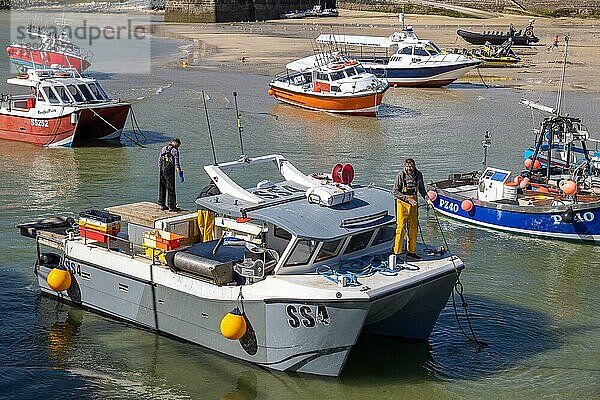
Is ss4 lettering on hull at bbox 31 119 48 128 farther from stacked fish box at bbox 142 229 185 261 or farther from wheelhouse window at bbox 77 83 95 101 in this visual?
stacked fish box at bbox 142 229 185 261

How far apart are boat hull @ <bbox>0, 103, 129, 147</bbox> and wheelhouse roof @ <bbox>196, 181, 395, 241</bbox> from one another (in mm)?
14815

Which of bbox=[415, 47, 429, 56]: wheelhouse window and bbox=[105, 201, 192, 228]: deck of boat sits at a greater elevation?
bbox=[415, 47, 429, 56]: wheelhouse window

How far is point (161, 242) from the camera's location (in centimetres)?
1219

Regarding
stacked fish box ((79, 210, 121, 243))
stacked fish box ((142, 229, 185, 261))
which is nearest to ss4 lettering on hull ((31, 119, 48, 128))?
stacked fish box ((79, 210, 121, 243))

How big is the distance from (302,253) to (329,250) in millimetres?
395

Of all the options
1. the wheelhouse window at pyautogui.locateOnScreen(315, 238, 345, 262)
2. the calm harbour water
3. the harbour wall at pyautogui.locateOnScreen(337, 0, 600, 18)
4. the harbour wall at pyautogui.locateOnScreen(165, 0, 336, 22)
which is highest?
the harbour wall at pyautogui.locateOnScreen(337, 0, 600, 18)

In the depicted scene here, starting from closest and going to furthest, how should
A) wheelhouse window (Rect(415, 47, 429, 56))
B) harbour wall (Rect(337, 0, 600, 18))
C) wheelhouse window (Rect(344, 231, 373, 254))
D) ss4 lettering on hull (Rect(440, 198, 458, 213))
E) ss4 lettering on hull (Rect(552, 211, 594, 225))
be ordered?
wheelhouse window (Rect(344, 231, 373, 254)) → ss4 lettering on hull (Rect(552, 211, 594, 225)) → ss4 lettering on hull (Rect(440, 198, 458, 213)) → wheelhouse window (Rect(415, 47, 429, 56)) → harbour wall (Rect(337, 0, 600, 18))

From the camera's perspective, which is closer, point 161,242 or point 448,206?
point 161,242

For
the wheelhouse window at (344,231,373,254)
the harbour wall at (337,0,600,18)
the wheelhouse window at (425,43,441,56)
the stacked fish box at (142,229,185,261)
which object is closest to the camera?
the wheelhouse window at (344,231,373,254)

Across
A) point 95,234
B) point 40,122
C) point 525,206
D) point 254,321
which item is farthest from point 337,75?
point 254,321

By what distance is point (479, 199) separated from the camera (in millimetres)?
18172

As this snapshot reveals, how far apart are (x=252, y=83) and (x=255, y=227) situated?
29.6 m

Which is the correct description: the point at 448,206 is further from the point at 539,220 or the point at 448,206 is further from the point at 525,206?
the point at 539,220

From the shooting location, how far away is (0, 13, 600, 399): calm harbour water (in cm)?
1108
